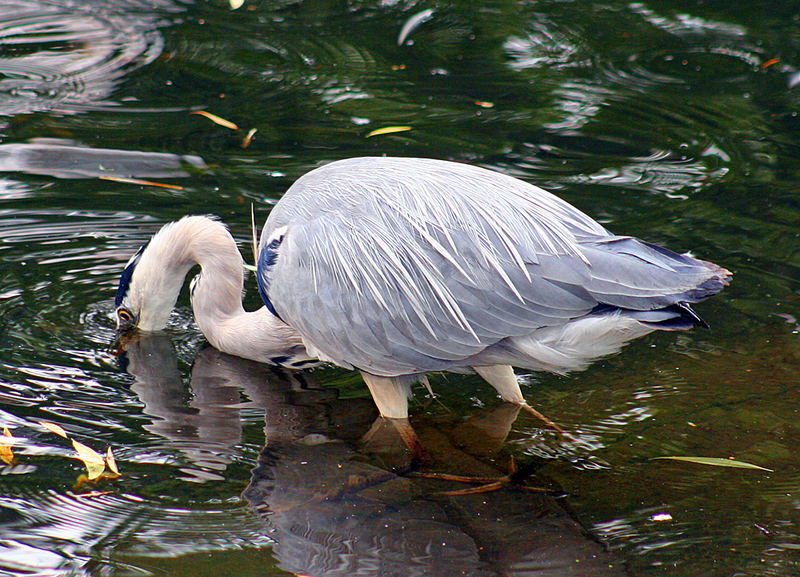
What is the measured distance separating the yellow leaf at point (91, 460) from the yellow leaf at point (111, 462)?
0.02 meters

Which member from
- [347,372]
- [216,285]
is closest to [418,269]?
[347,372]

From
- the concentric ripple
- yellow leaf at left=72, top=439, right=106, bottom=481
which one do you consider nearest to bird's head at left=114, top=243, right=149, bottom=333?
yellow leaf at left=72, top=439, right=106, bottom=481

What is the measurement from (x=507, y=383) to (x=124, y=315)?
2025mm

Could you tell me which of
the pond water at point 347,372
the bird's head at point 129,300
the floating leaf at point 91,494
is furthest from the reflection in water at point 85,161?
the floating leaf at point 91,494

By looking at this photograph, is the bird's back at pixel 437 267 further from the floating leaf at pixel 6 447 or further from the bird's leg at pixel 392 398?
the floating leaf at pixel 6 447

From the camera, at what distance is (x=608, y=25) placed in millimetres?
9172

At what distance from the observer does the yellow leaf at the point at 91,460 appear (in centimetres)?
397

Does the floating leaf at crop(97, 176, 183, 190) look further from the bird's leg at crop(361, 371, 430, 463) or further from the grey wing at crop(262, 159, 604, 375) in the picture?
the bird's leg at crop(361, 371, 430, 463)

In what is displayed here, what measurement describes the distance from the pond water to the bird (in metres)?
0.45

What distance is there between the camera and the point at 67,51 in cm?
860

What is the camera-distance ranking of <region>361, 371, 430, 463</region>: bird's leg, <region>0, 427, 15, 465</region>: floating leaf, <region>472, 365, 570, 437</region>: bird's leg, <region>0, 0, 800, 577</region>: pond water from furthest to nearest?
<region>472, 365, 570, 437</region>: bird's leg < <region>361, 371, 430, 463</region>: bird's leg < <region>0, 427, 15, 465</region>: floating leaf < <region>0, 0, 800, 577</region>: pond water

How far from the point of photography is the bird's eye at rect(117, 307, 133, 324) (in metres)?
5.15

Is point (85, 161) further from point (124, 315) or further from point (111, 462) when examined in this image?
point (111, 462)

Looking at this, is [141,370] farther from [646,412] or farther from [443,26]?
[443,26]
